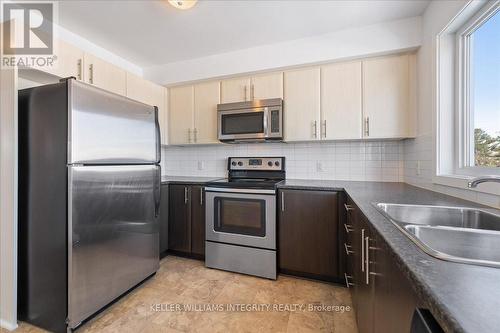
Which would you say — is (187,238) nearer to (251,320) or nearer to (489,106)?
(251,320)

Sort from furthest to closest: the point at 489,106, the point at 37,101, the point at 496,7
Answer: the point at 37,101 < the point at 489,106 < the point at 496,7

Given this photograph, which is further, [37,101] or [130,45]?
[130,45]

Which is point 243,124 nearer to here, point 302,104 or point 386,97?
point 302,104

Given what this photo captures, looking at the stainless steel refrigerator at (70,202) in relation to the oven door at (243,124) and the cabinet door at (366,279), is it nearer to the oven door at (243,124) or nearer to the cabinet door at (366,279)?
the oven door at (243,124)

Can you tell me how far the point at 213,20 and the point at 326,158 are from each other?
179 cm

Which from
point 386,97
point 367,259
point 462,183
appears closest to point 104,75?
point 367,259

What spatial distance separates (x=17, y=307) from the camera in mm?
1590

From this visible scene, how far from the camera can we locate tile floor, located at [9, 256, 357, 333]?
5.07 feet

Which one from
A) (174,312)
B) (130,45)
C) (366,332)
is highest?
(130,45)

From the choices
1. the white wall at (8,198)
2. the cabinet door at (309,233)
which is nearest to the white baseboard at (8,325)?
the white wall at (8,198)

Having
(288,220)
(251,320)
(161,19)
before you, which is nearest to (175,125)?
(161,19)

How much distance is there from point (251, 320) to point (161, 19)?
2541mm

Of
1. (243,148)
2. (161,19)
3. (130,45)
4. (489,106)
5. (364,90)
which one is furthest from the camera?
(243,148)

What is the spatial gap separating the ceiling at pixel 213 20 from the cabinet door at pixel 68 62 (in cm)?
31
